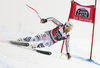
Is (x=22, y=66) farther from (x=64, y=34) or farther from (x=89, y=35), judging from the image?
(x=89, y=35)

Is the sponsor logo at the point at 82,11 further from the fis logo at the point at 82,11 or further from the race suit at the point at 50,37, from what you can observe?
the race suit at the point at 50,37

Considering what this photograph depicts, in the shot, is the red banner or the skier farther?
the red banner

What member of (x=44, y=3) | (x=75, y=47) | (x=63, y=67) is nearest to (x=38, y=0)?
(x=44, y=3)

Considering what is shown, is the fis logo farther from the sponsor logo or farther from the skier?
the skier

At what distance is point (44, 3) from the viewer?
8.91m

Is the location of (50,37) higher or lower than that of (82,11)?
lower

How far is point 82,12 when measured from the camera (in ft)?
17.5

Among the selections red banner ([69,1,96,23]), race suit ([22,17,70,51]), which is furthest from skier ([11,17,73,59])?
red banner ([69,1,96,23])

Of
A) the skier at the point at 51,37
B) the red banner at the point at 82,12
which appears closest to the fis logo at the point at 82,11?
the red banner at the point at 82,12

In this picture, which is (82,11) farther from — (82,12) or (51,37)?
(51,37)

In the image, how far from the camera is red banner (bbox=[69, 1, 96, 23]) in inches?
208

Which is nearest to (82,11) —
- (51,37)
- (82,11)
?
(82,11)

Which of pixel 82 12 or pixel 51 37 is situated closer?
pixel 51 37

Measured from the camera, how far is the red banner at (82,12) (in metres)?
5.27
